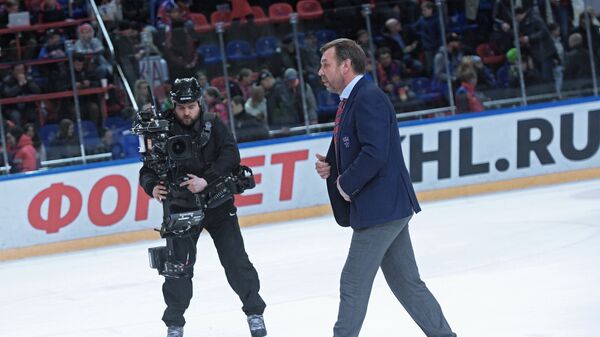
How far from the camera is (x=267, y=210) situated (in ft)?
41.8

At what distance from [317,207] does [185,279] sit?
6603mm

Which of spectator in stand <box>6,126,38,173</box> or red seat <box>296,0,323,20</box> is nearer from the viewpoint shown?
spectator in stand <box>6,126,38,173</box>

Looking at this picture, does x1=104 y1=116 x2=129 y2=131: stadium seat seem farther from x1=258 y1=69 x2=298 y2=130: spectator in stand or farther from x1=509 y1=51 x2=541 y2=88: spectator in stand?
x1=509 y1=51 x2=541 y2=88: spectator in stand

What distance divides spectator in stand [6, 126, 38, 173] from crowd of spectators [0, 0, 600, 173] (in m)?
0.04

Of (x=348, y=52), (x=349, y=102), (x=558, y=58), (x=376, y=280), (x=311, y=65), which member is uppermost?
(x=348, y=52)

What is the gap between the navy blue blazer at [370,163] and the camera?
478 cm

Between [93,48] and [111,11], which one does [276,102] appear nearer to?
[93,48]

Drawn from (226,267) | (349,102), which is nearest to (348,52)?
(349,102)

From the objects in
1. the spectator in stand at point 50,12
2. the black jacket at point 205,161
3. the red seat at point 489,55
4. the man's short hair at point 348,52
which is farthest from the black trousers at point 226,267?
the spectator in stand at point 50,12

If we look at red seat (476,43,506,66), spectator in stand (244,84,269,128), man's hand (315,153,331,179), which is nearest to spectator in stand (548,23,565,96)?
red seat (476,43,506,66)

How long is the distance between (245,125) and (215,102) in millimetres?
466

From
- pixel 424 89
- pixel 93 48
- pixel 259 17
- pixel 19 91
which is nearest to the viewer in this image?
pixel 19 91

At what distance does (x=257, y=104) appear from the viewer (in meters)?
12.7

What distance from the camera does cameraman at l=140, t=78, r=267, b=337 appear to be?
6.27m
